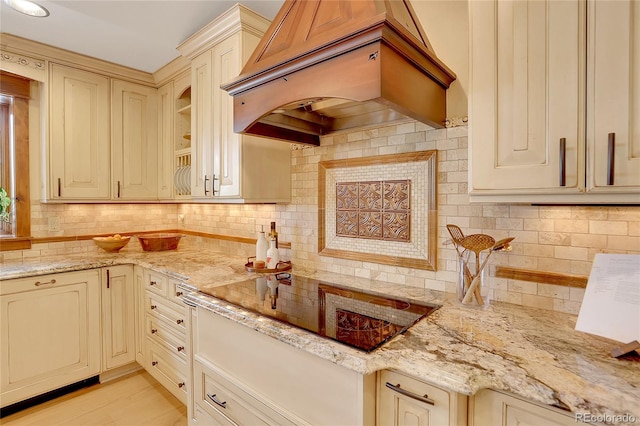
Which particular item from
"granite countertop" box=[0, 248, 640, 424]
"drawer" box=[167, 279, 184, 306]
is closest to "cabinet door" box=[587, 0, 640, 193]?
"granite countertop" box=[0, 248, 640, 424]

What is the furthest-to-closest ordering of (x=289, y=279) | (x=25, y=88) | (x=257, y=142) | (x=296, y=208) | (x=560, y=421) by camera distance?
(x=25, y=88) → (x=296, y=208) → (x=257, y=142) → (x=289, y=279) → (x=560, y=421)

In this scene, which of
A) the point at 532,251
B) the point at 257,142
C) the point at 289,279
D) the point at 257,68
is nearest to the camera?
the point at 532,251

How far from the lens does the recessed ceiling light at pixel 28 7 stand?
181 centimetres

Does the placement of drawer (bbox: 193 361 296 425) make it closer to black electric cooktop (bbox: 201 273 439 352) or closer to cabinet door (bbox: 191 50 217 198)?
black electric cooktop (bbox: 201 273 439 352)

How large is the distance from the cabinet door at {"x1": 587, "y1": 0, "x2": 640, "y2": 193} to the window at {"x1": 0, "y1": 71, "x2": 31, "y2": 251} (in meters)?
A: 3.46

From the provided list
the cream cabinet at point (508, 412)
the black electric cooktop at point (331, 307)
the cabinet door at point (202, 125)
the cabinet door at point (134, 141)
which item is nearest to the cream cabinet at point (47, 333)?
the cabinet door at point (134, 141)

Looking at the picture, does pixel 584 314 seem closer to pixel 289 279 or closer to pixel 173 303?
pixel 289 279

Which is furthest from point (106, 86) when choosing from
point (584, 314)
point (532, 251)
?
point (584, 314)

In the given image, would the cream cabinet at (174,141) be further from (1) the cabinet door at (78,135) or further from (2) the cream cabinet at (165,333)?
(2) the cream cabinet at (165,333)

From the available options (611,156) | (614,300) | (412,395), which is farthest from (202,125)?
(614,300)

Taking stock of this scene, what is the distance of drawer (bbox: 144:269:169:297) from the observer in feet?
7.31

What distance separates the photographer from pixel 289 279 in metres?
1.91

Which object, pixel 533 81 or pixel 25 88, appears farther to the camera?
pixel 25 88

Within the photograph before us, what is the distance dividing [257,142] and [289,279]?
35.3 inches
